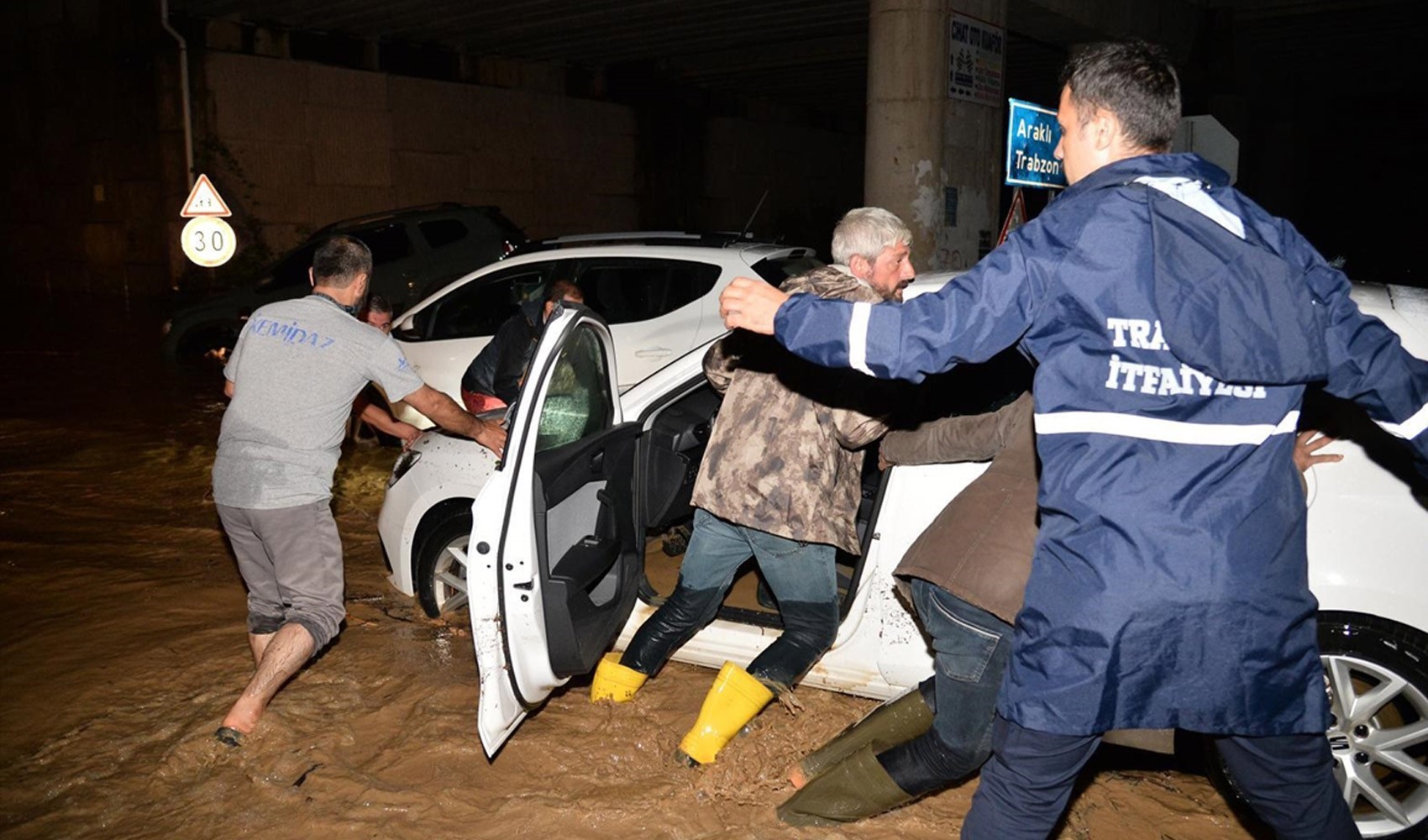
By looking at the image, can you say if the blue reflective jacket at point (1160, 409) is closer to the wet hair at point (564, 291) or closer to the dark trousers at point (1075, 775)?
the dark trousers at point (1075, 775)

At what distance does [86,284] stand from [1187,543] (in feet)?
72.6

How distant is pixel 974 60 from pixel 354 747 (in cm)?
845

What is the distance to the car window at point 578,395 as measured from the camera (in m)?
3.28

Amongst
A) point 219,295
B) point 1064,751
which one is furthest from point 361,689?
point 219,295

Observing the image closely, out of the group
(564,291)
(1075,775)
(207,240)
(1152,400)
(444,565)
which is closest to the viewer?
(1152,400)

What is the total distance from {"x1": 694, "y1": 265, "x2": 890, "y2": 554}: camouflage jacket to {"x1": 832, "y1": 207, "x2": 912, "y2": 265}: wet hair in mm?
67

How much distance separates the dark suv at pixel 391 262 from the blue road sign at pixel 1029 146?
617cm

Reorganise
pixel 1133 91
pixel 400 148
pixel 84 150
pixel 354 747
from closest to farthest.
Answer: pixel 1133 91 < pixel 354 747 < pixel 400 148 < pixel 84 150

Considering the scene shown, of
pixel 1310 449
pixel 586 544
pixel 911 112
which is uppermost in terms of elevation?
pixel 911 112

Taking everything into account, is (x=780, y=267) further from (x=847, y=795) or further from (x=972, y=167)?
(x=847, y=795)

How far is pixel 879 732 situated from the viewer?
9.95 ft

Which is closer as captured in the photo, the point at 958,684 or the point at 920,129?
the point at 958,684

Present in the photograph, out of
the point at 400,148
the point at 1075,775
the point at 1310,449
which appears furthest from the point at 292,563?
the point at 400,148

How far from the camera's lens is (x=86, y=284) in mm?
19641
